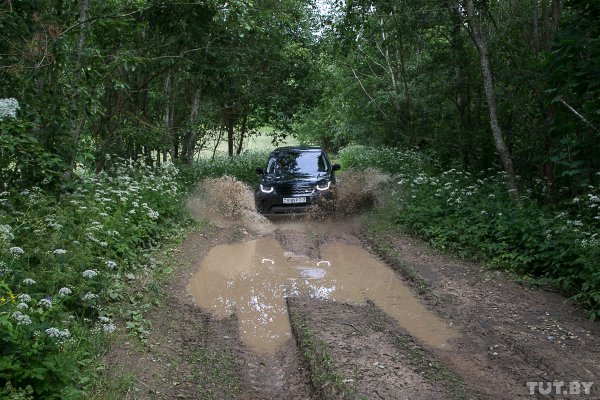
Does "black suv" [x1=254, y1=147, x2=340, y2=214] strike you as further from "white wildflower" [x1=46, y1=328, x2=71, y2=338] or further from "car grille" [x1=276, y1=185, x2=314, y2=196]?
"white wildflower" [x1=46, y1=328, x2=71, y2=338]

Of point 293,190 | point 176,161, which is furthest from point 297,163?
point 176,161

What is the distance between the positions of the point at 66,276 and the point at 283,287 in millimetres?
3189

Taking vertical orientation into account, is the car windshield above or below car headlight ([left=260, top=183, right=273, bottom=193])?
above

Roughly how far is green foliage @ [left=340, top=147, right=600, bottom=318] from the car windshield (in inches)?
88.5

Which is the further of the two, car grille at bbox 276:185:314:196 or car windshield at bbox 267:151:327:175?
car windshield at bbox 267:151:327:175

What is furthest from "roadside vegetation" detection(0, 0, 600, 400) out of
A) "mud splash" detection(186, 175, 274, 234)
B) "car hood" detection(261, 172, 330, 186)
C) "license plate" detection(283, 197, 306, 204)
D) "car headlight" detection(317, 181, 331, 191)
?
"license plate" detection(283, 197, 306, 204)

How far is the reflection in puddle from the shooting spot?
571 cm

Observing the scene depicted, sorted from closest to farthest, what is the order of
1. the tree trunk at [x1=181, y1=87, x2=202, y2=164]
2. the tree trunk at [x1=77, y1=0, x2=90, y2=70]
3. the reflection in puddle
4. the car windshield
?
the reflection in puddle < the tree trunk at [x1=77, y1=0, x2=90, y2=70] < the car windshield < the tree trunk at [x1=181, y1=87, x2=202, y2=164]

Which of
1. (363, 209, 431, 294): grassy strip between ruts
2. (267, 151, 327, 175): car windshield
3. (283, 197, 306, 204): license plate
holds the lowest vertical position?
(363, 209, 431, 294): grassy strip between ruts

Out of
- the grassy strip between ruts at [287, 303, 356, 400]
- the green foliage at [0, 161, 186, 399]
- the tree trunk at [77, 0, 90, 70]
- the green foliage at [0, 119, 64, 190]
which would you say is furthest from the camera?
the tree trunk at [77, 0, 90, 70]

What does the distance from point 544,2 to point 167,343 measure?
9578 mm

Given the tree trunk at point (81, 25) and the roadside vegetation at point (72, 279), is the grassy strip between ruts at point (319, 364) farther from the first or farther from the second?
the tree trunk at point (81, 25)

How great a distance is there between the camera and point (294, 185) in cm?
1208

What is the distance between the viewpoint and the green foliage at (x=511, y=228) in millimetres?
6406
